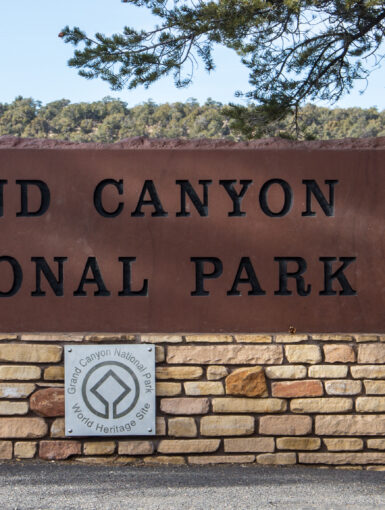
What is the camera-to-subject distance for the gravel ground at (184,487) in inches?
170

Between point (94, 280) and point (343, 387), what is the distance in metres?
1.88

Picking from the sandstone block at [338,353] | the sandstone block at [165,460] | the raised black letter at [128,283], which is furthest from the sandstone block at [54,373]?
the sandstone block at [338,353]

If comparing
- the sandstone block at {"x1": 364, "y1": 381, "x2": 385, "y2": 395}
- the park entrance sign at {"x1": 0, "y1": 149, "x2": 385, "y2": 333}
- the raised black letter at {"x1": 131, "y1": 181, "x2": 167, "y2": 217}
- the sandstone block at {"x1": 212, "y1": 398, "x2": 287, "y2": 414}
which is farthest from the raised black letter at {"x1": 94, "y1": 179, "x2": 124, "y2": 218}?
→ the sandstone block at {"x1": 364, "y1": 381, "x2": 385, "y2": 395}

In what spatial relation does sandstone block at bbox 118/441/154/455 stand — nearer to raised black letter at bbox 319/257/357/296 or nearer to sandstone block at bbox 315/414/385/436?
sandstone block at bbox 315/414/385/436

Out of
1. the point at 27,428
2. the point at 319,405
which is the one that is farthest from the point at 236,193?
the point at 27,428

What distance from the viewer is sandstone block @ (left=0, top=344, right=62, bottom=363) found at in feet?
17.5

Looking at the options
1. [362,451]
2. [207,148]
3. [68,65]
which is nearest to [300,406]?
[362,451]

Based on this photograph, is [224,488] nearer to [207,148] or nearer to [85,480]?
[85,480]

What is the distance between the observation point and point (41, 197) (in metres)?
5.46

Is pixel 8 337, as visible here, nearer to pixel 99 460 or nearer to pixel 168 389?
pixel 99 460

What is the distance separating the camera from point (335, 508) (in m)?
4.25

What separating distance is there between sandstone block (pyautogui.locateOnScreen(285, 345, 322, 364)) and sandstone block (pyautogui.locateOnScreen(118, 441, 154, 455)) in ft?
3.70

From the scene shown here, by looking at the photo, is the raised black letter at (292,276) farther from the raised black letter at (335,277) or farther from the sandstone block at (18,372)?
the sandstone block at (18,372)

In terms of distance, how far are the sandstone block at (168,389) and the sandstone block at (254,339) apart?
1.71ft
